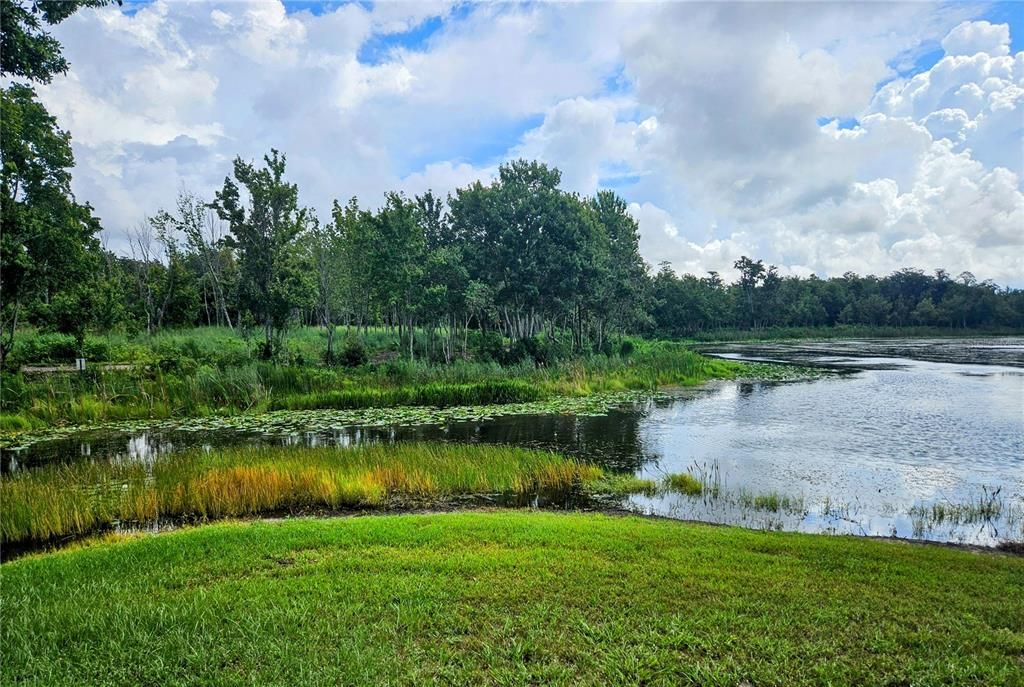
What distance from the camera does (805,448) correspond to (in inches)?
598

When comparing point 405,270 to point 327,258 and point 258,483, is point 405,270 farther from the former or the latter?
point 258,483

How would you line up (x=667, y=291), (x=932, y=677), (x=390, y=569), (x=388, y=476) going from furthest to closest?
(x=667, y=291) → (x=388, y=476) → (x=390, y=569) → (x=932, y=677)

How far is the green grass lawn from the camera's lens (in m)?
3.77

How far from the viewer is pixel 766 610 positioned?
450cm

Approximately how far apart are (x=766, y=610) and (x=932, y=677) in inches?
42.8

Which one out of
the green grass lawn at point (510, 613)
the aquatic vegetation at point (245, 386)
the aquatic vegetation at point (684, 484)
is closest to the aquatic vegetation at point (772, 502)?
the aquatic vegetation at point (684, 484)

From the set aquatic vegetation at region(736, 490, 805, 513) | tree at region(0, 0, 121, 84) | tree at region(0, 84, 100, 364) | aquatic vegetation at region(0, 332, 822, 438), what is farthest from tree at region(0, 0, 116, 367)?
aquatic vegetation at region(736, 490, 805, 513)

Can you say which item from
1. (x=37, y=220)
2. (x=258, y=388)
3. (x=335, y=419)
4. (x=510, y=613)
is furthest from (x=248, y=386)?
(x=510, y=613)

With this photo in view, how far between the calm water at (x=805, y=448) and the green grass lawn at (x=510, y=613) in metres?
3.63

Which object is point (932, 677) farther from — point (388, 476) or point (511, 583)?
point (388, 476)

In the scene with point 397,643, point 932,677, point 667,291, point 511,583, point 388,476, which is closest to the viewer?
point 932,677

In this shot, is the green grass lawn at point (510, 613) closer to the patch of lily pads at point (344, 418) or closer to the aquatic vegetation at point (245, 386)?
the patch of lily pads at point (344, 418)

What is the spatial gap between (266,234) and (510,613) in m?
25.4

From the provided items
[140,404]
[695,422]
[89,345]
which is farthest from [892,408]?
[89,345]
